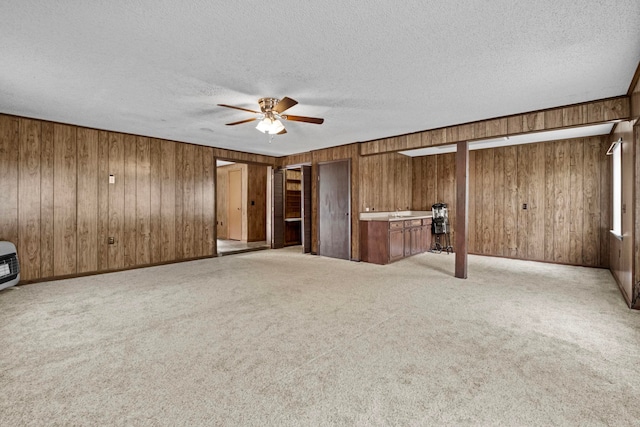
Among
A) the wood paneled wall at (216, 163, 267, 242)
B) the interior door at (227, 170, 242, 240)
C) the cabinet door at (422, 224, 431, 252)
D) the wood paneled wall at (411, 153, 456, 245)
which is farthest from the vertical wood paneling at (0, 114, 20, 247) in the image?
the wood paneled wall at (411, 153, 456, 245)

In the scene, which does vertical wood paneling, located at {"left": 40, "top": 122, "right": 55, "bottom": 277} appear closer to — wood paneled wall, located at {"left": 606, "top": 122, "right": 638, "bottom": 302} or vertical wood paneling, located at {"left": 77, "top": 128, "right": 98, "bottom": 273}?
vertical wood paneling, located at {"left": 77, "top": 128, "right": 98, "bottom": 273}

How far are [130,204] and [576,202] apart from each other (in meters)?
8.44

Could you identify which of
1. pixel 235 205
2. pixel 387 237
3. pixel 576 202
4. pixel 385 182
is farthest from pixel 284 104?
pixel 235 205

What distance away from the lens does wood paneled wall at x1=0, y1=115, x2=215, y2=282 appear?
4469 mm

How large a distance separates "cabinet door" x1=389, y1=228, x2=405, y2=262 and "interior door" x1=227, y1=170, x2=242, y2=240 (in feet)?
17.3

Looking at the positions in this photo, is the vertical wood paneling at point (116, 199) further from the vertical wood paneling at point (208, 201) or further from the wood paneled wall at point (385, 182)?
the wood paneled wall at point (385, 182)

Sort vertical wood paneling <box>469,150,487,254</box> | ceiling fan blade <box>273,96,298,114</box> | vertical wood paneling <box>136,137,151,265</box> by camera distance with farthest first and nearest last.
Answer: vertical wood paneling <box>469,150,487,254</box>
vertical wood paneling <box>136,137,151,265</box>
ceiling fan blade <box>273,96,298,114</box>

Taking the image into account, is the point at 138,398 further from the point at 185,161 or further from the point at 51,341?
the point at 185,161

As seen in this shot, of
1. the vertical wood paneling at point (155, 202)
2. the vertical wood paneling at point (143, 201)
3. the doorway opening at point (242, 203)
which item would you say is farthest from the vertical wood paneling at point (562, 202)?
the vertical wood paneling at point (143, 201)

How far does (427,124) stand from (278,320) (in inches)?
150

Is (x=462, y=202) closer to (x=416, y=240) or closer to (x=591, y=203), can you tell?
(x=416, y=240)

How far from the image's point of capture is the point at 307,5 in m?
2.00

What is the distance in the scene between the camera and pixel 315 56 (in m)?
2.66

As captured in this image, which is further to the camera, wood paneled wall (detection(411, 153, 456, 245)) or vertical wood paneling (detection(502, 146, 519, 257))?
wood paneled wall (detection(411, 153, 456, 245))
